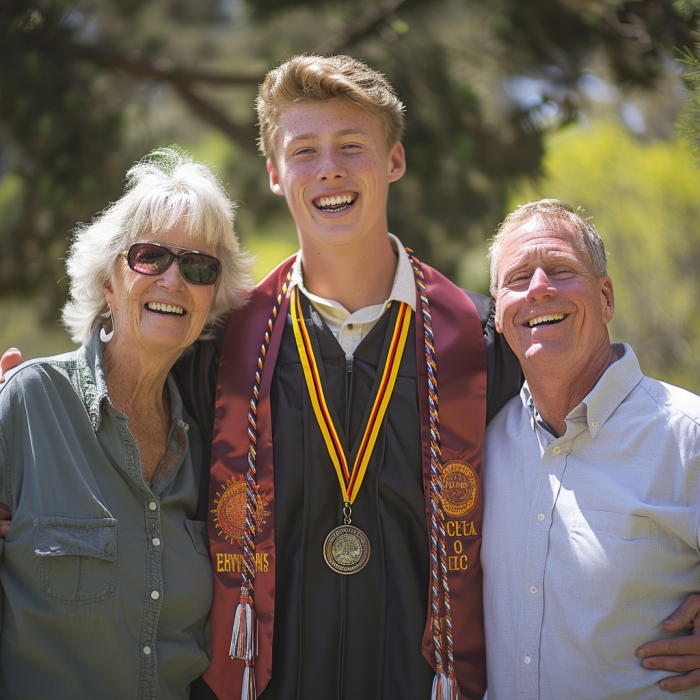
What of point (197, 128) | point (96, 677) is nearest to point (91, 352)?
point (96, 677)

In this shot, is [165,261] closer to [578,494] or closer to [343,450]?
[343,450]

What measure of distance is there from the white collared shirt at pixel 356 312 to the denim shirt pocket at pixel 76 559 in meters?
1.05

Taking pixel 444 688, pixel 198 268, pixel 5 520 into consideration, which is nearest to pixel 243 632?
pixel 444 688

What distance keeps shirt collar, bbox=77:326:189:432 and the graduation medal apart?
70 cm

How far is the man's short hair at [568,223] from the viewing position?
246 centimetres

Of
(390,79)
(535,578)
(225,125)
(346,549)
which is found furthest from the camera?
(225,125)

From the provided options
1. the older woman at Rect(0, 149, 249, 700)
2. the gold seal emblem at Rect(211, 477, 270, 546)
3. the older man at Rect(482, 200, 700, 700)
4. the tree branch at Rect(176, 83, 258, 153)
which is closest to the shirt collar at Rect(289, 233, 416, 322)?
the older woman at Rect(0, 149, 249, 700)

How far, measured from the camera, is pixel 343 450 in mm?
2521

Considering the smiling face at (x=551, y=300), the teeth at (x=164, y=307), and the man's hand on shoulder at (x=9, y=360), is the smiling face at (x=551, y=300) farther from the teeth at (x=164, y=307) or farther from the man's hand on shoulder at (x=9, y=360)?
Result: the man's hand on shoulder at (x=9, y=360)

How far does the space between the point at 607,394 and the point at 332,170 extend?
4.07ft

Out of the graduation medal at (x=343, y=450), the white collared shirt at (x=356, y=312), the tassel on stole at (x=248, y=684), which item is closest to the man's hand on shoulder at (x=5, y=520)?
the tassel on stole at (x=248, y=684)

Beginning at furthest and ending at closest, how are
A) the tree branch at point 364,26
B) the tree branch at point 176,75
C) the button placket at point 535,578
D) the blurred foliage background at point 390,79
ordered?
the tree branch at point 364,26 < the tree branch at point 176,75 < the blurred foliage background at point 390,79 < the button placket at point 535,578

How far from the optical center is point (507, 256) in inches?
99.3

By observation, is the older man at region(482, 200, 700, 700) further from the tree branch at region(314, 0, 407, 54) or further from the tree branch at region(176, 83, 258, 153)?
the tree branch at region(176, 83, 258, 153)
